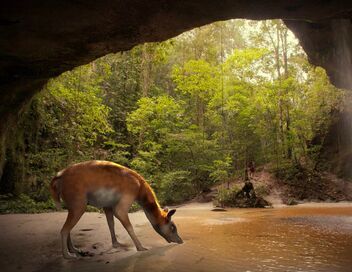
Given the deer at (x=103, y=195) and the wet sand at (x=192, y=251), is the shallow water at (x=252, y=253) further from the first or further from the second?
the deer at (x=103, y=195)

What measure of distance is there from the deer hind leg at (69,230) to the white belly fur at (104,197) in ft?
1.23

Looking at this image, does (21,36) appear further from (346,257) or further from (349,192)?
(349,192)

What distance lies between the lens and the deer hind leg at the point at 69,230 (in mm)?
5098

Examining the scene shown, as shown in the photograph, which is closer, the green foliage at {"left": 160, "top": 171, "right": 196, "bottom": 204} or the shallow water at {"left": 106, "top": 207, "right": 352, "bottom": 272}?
the shallow water at {"left": 106, "top": 207, "right": 352, "bottom": 272}

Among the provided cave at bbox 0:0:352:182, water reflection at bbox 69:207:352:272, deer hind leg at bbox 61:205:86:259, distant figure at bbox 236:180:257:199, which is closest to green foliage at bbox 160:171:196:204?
distant figure at bbox 236:180:257:199

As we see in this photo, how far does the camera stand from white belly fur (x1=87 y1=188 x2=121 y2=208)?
587cm

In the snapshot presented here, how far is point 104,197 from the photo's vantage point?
235 inches

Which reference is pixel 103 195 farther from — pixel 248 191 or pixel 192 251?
pixel 248 191

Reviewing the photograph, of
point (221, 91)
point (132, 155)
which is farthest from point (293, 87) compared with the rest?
point (132, 155)

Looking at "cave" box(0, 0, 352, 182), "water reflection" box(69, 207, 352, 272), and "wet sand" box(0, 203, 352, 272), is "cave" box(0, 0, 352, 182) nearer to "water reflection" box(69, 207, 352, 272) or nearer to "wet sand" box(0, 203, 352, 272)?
"wet sand" box(0, 203, 352, 272)

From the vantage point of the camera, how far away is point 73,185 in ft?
18.3

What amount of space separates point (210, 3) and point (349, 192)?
19368 millimetres

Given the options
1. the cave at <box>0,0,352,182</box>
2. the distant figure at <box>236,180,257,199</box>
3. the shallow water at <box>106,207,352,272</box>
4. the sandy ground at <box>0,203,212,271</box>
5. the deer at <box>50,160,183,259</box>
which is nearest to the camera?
the shallow water at <box>106,207,352,272</box>

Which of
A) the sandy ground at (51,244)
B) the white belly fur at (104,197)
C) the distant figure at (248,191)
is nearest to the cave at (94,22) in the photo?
the white belly fur at (104,197)
